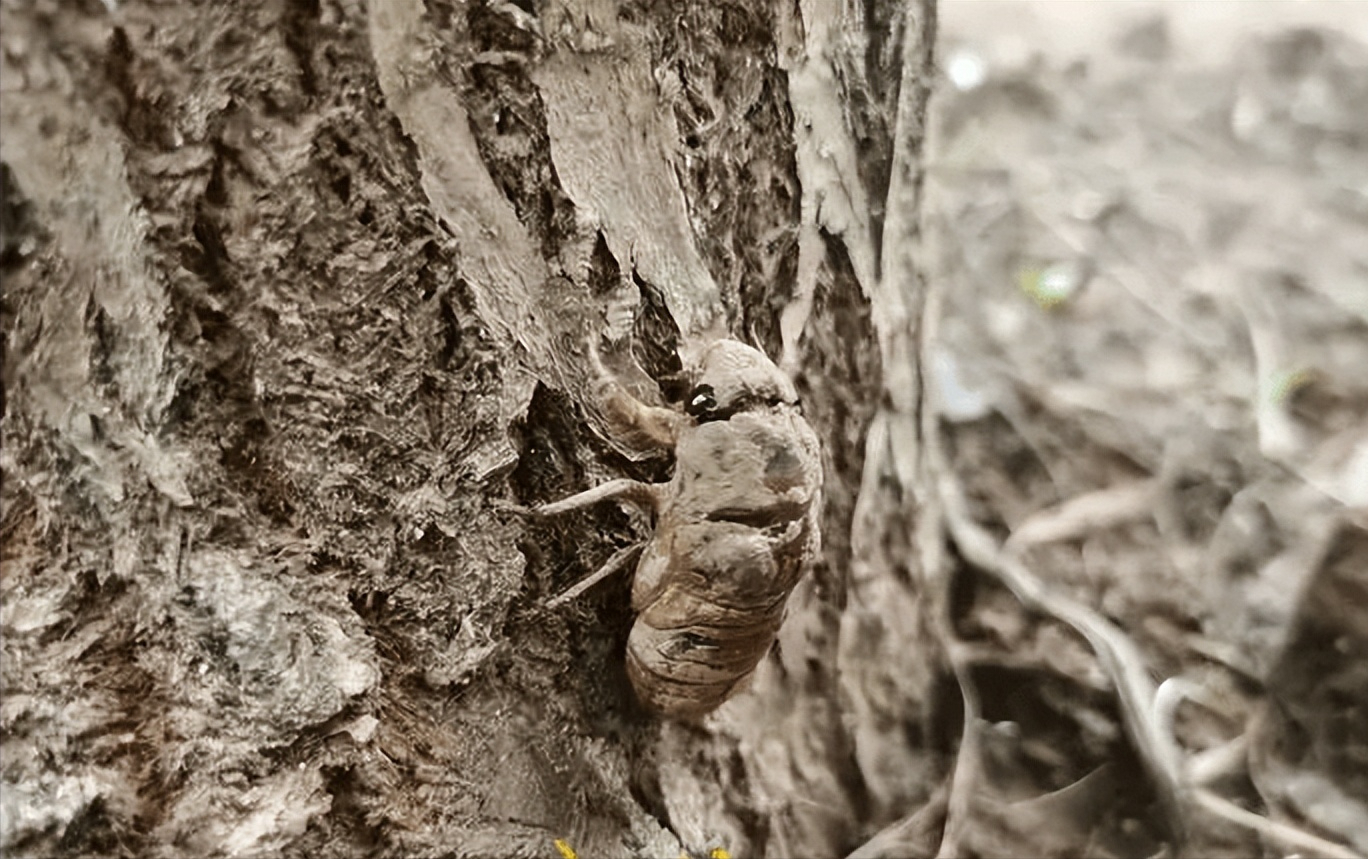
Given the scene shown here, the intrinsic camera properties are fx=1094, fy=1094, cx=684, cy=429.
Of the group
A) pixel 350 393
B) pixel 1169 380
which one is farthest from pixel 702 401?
pixel 1169 380

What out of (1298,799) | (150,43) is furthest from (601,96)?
(1298,799)

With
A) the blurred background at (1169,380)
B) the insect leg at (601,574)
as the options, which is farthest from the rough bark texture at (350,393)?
the blurred background at (1169,380)

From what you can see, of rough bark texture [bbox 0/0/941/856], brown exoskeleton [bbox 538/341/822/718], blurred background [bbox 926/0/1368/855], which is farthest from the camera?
blurred background [bbox 926/0/1368/855]

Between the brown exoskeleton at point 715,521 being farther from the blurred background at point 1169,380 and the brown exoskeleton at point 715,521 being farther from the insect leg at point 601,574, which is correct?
the blurred background at point 1169,380

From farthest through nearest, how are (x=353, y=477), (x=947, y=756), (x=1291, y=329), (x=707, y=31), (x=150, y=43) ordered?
(x=1291, y=329) → (x=947, y=756) → (x=707, y=31) → (x=353, y=477) → (x=150, y=43)

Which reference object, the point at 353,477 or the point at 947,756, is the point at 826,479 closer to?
the point at 947,756

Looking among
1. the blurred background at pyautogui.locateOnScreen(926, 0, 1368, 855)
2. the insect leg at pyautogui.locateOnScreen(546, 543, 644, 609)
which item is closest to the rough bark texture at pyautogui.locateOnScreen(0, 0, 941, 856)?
the insect leg at pyautogui.locateOnScreen(546, 543, 644, 609)

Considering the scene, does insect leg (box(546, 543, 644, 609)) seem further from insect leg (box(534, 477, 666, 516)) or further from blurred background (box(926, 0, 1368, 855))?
blurred background (box(926, 0, 1368, 855))
